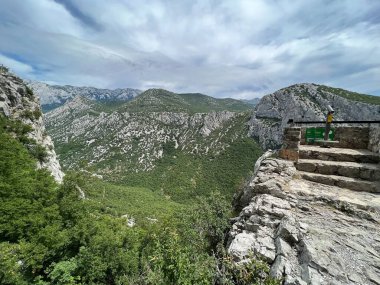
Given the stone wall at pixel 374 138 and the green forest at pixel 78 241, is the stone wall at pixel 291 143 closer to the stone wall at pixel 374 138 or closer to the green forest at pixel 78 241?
the stone wall at pixel 374 138

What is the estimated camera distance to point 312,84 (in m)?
159

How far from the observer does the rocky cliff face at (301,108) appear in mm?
129425

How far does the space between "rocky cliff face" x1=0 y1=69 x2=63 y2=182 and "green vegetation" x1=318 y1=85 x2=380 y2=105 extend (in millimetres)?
156292

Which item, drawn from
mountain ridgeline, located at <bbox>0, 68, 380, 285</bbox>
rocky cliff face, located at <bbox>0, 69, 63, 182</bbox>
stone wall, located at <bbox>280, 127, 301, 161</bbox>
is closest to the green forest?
mountain ridgeline, located at <bbox>0, 68, 380, 285</bbox>

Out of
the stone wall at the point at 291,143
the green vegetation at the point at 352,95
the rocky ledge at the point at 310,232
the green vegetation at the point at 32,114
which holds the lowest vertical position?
the rocky ledge at the point at 310,232

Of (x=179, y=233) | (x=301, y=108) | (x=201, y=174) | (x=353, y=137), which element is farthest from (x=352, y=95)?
(x=179, y=233)

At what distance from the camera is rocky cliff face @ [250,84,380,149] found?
129425mm

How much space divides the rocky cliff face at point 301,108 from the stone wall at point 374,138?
117 meters

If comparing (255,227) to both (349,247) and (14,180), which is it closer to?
(349,247)

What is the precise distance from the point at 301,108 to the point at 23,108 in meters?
145

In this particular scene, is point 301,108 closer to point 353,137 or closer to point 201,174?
point 201,174

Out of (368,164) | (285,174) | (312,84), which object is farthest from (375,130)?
(312,84)

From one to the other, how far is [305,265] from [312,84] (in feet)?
590

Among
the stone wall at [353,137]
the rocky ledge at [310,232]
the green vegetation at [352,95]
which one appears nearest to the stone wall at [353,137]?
the stone wall at [353,137]
